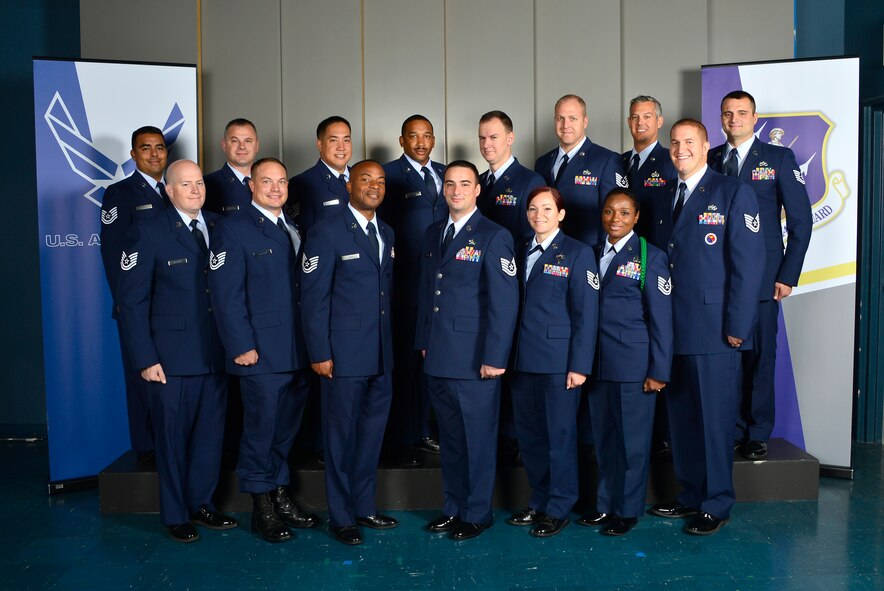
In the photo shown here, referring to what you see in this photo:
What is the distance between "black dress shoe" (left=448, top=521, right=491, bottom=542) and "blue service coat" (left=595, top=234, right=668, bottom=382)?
97 cm

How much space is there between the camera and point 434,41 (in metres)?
5.61

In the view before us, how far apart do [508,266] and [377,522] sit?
4.82ft

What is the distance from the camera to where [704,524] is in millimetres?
3980

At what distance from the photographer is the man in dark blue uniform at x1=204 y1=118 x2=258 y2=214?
14.8 ft

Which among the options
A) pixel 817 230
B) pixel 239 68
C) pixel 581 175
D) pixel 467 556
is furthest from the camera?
pixel 239 68

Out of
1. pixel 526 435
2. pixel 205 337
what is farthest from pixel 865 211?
pixel 205 337

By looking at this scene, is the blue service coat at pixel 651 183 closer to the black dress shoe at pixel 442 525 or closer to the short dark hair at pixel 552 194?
the short dark hair at pixel 552 194

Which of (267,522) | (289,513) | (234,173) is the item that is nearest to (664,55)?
(234,173)

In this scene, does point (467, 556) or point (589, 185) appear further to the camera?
point (589, 185)

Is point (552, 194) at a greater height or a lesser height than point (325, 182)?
lesser

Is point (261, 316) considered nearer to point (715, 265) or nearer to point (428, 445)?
point (428, 445)

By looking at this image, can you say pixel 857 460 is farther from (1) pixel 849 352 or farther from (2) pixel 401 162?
(2) pixel 401 162

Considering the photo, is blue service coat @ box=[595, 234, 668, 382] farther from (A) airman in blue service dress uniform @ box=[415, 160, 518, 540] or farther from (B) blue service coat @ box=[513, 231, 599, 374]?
(A) airman in blue service dress uniform @ box=[415, 160, 518, 540]

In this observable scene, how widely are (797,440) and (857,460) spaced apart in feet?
1.91
